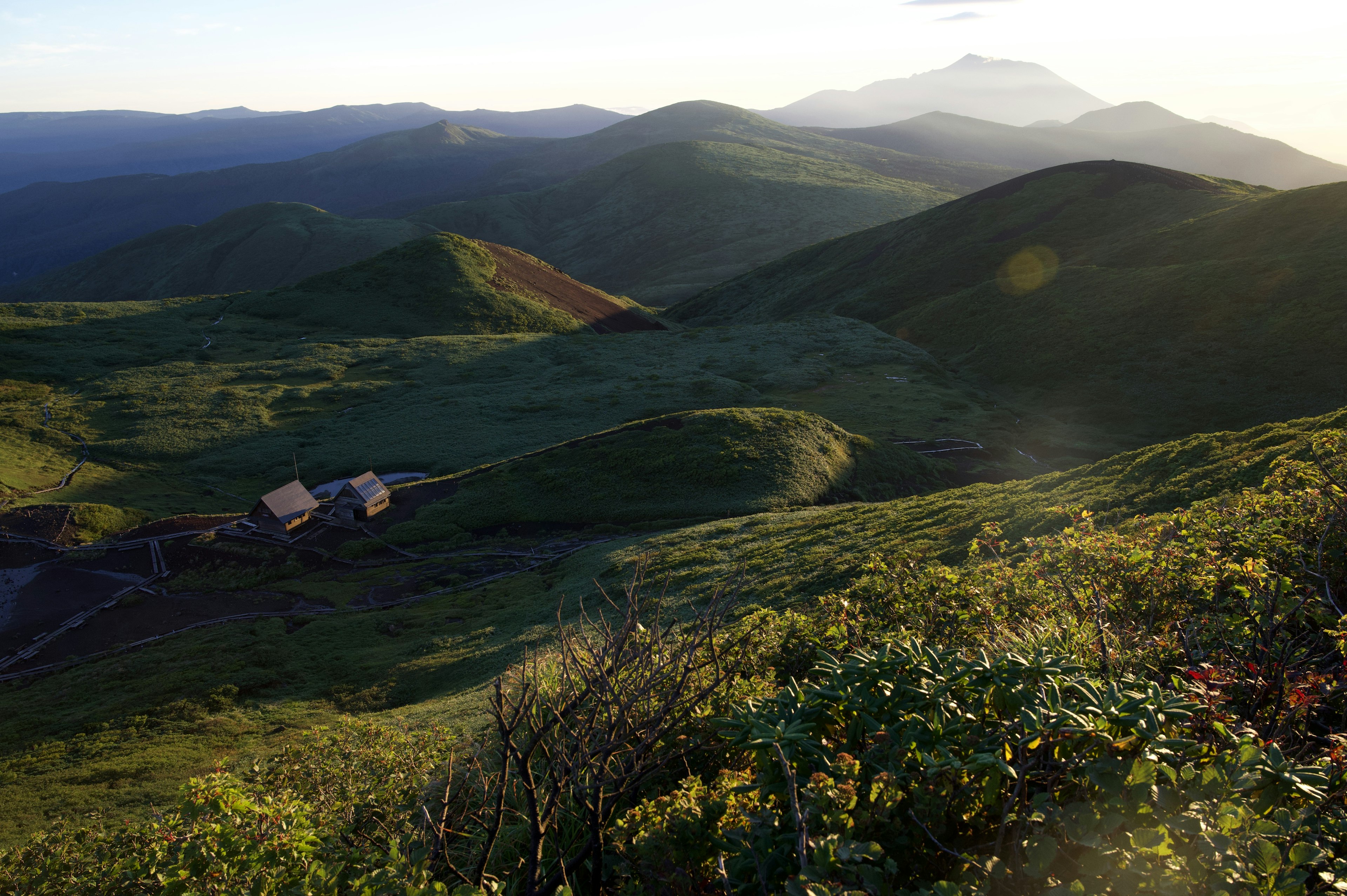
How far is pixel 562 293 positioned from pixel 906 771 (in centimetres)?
10100

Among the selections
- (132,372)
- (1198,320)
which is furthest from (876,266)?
(132,372)

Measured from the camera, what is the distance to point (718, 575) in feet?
79.9

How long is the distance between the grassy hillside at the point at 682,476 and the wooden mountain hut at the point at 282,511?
468 centimetres

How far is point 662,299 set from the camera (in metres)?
141

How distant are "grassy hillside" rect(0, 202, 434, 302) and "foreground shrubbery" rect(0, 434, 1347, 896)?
186897 millimetres

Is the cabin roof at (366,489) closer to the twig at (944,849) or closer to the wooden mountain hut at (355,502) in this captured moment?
the wooden mountain hut at (355,502)

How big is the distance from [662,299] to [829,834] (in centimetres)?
14063

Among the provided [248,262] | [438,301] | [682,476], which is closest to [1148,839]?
[682,476]

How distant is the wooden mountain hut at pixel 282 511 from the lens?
110ft

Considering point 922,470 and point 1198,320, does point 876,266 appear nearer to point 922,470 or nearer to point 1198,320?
point 1198,320

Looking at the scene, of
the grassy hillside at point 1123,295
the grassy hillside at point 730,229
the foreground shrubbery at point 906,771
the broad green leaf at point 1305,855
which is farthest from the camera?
the grassy hillside at point 730,229

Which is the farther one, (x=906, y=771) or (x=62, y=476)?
(x=62, y=476)

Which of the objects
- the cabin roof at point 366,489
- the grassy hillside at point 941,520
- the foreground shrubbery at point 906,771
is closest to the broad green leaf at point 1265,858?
the foreground shrubbery at point 906,771

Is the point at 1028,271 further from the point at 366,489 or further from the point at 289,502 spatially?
the point at 289,502
